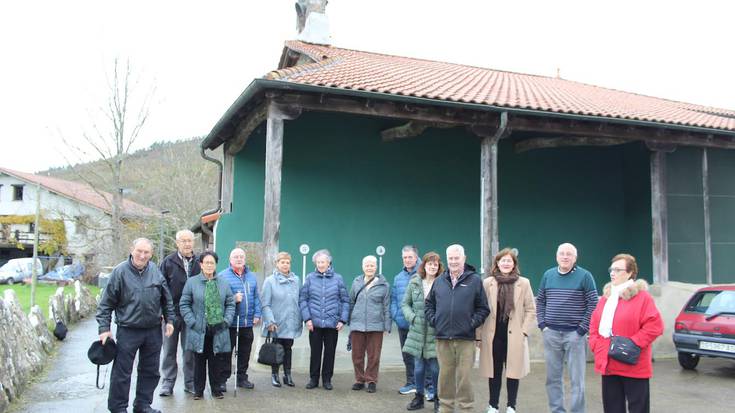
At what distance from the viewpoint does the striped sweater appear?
17.4 ft

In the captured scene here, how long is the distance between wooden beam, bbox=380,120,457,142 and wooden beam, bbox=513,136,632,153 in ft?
8.03

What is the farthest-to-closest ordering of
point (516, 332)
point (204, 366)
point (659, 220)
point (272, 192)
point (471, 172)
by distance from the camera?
point (471, 172)
point (659, 220)
point (272, 192)
point (204, 366)
point (516, 332)

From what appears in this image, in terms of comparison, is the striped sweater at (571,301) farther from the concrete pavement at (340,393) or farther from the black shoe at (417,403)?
the black shoe at (417,403)

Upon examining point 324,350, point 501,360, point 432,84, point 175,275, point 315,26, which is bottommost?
point 324,350

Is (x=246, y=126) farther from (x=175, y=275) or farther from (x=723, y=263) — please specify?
(x=723, y=263)

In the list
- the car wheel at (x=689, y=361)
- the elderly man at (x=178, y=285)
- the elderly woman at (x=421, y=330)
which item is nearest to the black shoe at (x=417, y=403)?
the elderly woman at (x=421, y=330)

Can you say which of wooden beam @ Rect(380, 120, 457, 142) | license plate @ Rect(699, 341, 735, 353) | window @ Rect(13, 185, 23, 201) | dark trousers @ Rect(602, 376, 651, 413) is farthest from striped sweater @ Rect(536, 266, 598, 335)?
window @ Rect(13, 185, 23, 201)

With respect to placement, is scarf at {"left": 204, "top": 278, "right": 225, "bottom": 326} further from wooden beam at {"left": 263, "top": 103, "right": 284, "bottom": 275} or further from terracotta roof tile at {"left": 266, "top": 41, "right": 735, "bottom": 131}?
terracotta roof tile at {"left": 266, "top": 41, "right": 735, "bottom": 131}

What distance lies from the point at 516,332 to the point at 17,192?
4427 cm

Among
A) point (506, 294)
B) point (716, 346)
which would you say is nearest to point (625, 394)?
point (506, 294)

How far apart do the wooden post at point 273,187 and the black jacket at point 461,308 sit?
2.85 m

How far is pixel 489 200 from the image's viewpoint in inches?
352

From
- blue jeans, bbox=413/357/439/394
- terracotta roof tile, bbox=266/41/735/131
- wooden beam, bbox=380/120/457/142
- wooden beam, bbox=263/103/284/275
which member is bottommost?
blue jeans, bbox=413/357/439/394

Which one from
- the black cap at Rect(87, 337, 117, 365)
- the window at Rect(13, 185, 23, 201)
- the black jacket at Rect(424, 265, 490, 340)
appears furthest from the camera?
the window at Rect(13, 185, 23, 201)
